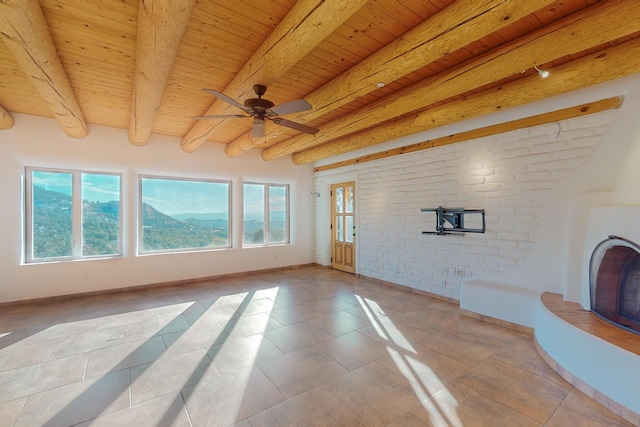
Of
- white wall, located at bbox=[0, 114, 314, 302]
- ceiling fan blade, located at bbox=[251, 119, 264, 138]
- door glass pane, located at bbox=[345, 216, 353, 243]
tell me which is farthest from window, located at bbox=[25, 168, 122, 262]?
door glass pane, located at bbox=[345, 216, 353, 243]

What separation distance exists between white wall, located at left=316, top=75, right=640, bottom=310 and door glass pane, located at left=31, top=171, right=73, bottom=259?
5578mm

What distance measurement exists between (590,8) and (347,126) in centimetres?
274

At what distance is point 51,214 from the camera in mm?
4727

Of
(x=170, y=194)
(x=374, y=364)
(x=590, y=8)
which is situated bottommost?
(x=374, y=364)

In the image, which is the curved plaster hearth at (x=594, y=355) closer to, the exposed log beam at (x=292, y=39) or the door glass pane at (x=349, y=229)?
the exposed log beam at (x=292, y=39)

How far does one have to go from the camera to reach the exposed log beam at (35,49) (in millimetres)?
1823

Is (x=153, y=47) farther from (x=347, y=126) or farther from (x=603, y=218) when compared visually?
(x=603, y=218)

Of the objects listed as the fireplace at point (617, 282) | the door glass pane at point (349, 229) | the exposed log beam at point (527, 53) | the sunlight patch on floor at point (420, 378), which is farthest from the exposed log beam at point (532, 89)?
the sunlight patch on floor at point (420, 378)

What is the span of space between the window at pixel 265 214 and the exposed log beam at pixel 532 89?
3.11m

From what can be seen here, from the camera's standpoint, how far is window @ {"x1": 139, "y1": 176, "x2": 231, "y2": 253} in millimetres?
5536

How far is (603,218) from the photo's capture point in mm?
2539

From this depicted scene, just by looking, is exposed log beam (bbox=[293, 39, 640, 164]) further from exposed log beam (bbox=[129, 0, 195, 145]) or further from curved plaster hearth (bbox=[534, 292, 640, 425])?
exposed log beam (bbox=[129, 0, 195, 145])

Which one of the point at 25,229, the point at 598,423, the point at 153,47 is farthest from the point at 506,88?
the point at 25,229

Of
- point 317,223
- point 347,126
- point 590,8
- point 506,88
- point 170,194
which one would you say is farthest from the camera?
point 317,223
